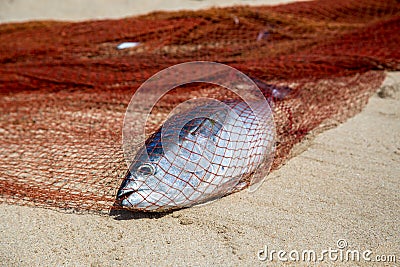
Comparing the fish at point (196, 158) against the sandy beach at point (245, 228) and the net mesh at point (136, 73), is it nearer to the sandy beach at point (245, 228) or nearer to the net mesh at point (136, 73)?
the sandy beach at point (245, 228)

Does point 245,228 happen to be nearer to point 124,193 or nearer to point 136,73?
point 124,193


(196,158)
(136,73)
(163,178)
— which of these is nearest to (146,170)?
(163,178)

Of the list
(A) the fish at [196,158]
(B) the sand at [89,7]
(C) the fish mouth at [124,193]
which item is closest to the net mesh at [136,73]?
(C) the fish mouth at [124,193]

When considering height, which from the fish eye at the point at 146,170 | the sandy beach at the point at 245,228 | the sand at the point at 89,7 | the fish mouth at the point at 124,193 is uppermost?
the sand at the point at 89,7

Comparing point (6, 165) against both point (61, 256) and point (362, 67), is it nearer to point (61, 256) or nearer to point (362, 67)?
point (61, 256)

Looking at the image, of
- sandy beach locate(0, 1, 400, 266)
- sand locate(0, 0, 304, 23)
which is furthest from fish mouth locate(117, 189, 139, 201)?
sand locate(0, 0, 304, 23)

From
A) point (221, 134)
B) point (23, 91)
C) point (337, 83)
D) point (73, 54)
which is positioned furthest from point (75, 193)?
point (337, 83)
